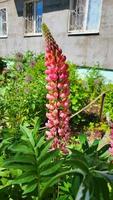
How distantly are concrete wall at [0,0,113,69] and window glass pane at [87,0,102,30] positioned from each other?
0.30 metres

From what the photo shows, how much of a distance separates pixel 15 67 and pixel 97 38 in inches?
99.2

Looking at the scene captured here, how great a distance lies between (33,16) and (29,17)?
0.33 meters

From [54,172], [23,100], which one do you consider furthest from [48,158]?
[23,100]

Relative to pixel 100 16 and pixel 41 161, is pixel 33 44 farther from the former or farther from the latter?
pixel 41 161

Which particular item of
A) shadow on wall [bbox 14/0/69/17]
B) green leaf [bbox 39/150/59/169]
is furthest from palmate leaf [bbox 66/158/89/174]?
shadow on wall [bbox 14/0/69/17]

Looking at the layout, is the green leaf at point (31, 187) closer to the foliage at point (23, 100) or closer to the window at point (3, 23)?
the foliage at point (23, 100)

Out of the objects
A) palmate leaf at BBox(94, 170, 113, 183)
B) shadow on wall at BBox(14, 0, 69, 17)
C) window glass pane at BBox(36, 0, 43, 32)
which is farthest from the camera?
window glass pane at BBox(36, 0, 43, 32)

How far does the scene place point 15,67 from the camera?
8.59 meters

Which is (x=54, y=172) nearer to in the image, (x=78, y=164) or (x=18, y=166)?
(x=18, y=166)

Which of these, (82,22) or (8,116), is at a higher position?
(82,22)

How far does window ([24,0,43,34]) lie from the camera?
12125 mm

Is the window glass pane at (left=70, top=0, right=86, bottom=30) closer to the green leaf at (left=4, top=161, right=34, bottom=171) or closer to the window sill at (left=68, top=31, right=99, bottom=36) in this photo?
the window sill at (left=68, top=31, right=99, bottom=36)

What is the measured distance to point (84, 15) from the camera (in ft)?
31.9

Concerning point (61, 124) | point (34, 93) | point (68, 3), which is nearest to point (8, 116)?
point (34, 93)
